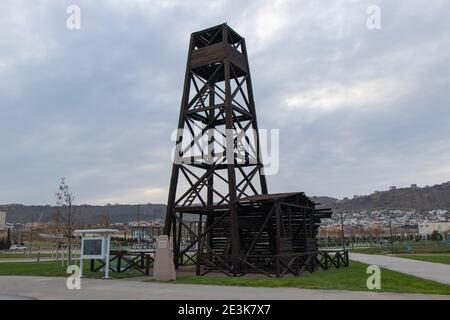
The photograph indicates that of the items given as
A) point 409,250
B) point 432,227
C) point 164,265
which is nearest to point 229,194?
point 164,265

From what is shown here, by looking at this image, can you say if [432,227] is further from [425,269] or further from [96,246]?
[96,246]

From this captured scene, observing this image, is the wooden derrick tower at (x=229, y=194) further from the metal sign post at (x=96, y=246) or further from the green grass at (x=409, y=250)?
the green grass at (x=409, y=250)

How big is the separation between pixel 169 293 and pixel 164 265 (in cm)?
477

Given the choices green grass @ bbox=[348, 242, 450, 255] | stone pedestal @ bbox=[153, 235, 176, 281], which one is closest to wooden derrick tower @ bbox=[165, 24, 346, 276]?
stone pedestal @ bbox=[153, 235, 176, 281]

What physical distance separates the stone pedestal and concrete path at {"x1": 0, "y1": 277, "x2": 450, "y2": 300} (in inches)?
52.7

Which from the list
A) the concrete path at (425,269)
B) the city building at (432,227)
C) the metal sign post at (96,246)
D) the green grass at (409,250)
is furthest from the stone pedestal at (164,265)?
the city building at (432,227)

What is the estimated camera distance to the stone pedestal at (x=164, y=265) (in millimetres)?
18531

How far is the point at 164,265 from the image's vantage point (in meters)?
18.7

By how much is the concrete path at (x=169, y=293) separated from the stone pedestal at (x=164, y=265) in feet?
4.39

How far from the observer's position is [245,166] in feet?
82.4

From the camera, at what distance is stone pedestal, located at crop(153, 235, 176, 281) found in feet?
60.8
